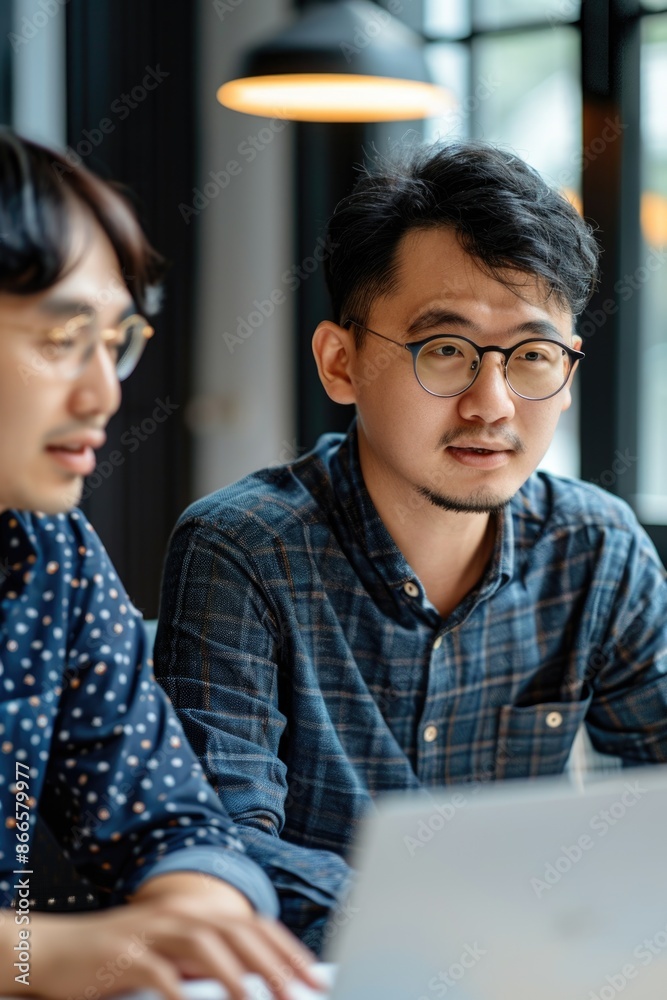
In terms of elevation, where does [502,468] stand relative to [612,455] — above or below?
above

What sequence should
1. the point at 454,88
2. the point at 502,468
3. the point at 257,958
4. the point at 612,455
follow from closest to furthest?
A: 1. the point at 257,958
2. the point at 502,468
3. the point at 612,455
4. the point at 454,88

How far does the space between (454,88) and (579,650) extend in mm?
2166

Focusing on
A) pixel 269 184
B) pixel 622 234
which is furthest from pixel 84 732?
pixel 269 184

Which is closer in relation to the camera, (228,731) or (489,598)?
(228,731)

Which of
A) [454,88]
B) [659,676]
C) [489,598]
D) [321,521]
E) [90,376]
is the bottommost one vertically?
[659,676]

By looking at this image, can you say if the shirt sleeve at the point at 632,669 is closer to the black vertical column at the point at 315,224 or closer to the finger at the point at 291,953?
the finger at the point at 291,953

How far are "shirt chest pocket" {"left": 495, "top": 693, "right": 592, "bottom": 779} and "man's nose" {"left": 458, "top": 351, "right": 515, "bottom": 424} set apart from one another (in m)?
0.36

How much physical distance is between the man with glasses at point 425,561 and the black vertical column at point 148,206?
1.90 m

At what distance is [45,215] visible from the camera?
0.83 meters

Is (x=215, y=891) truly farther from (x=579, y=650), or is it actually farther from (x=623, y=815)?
(x=579, y=650)

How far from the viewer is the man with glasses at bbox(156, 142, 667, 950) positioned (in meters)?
1.24

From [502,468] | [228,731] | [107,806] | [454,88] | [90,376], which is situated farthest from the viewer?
[454,88]

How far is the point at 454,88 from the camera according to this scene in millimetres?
3115

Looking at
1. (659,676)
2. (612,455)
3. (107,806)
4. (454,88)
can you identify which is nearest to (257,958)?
(107,806)
